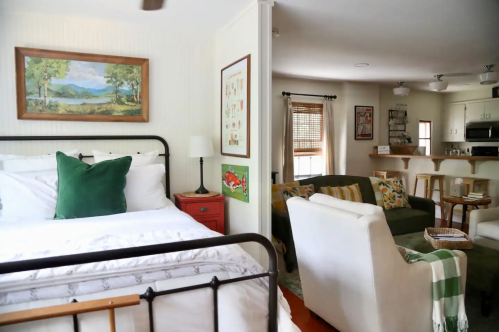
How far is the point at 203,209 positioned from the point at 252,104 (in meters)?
1.14

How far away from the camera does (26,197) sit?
8.11 ft

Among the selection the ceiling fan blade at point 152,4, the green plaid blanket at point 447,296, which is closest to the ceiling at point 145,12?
the ceiling fan blade at point 152,4

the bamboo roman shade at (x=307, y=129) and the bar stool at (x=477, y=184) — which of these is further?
the bamboo roman shade at (x=307, y=129)

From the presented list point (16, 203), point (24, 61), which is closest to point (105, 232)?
point (16, 203)

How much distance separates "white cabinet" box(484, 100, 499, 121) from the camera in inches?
286

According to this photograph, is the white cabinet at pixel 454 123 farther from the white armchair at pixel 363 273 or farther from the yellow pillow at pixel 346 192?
the white armchair at pixel 363 273

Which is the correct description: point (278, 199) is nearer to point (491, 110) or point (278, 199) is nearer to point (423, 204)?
point (423, 204)

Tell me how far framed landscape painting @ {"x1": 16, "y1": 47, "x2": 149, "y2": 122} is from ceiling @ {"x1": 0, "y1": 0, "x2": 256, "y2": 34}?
1.15 feet

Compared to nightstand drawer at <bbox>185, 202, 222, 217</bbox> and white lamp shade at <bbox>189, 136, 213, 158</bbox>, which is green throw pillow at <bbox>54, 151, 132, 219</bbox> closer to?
nightstand drawer at <bbox>185, 202, 222, 217</bbox>

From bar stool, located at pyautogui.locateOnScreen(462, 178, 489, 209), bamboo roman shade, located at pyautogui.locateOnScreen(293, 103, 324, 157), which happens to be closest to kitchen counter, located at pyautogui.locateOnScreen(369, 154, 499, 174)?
bar stool, located at pyautogui.locateOnScreen(462, 178, 489, 209)

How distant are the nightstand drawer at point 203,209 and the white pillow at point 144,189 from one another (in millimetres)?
322

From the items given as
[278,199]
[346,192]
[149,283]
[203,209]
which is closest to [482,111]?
[346,192]

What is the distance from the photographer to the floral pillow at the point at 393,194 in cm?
429

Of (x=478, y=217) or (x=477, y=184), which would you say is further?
(x=477, y=184)
